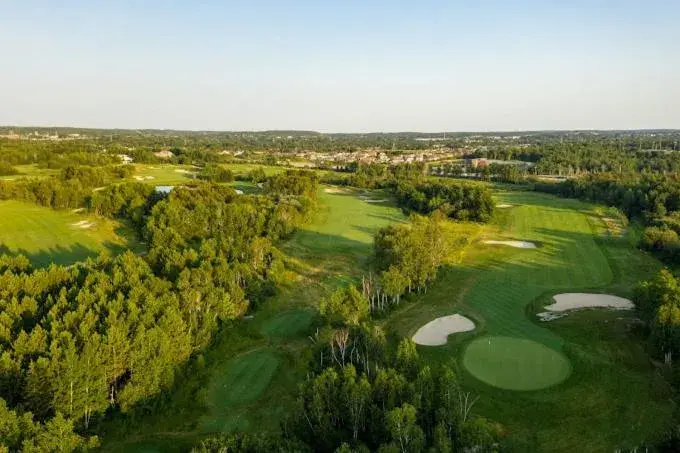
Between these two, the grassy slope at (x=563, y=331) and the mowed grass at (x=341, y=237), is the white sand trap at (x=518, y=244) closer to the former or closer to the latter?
the grassy slope at (x=563, y=331)

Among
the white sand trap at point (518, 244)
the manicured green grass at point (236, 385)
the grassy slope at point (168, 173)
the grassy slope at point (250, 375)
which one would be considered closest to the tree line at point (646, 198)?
the white sand trap at point (518, 244)

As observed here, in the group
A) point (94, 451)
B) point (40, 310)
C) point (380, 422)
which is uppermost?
point (40, 310)

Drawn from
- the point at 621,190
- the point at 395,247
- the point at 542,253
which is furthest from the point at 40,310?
the point at 621,190

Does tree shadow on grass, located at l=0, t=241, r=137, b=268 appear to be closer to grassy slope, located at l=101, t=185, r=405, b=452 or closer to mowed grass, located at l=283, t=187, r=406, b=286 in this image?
mowed grass, located at l=283, t=187, r=406, b=286

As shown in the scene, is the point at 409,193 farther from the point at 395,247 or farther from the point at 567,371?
the point at 567,371

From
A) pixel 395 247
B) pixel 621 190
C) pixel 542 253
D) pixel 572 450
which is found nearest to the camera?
pixel 572 450
